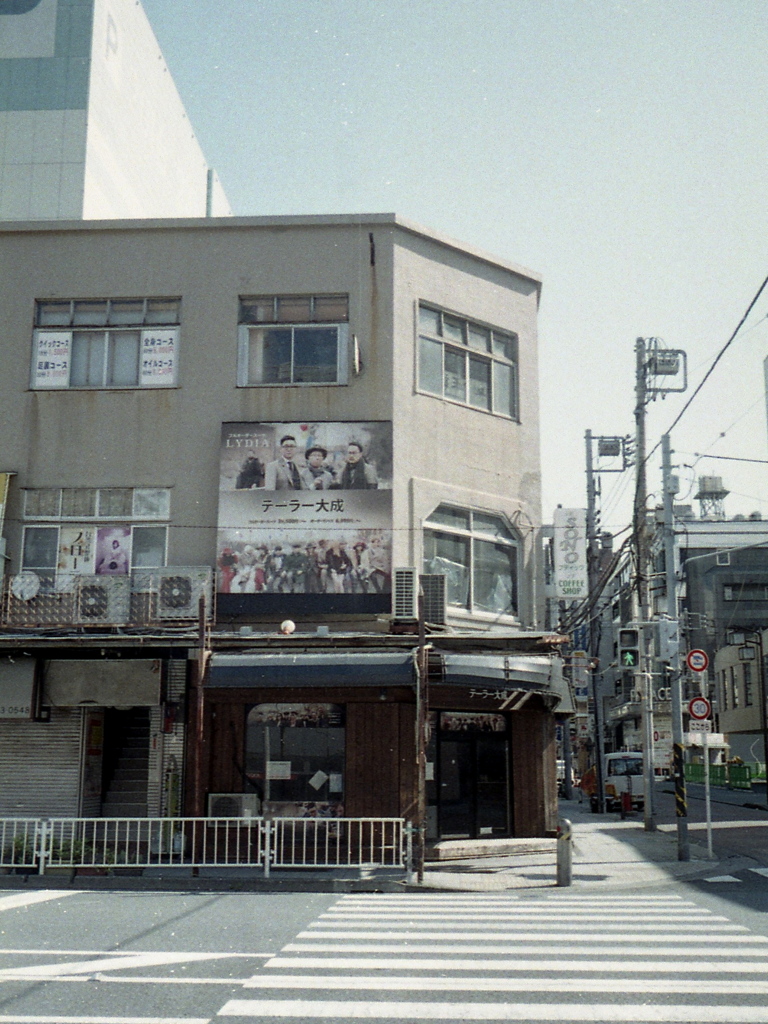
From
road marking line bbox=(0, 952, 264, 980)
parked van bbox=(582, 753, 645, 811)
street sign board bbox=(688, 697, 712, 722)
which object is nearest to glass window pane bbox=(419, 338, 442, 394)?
street sign board bbox=(688, 697, 712, 722)

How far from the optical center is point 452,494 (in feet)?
77.0

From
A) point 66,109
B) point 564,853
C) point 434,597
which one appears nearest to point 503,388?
point 434,597

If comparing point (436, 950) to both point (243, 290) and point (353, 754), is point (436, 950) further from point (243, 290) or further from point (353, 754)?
point (243, 290)

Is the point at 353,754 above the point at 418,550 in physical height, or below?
below

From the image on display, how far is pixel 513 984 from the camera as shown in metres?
9.24

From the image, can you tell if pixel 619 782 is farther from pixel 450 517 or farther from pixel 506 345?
pixel 506 345

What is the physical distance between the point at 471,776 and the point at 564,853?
17.9ft

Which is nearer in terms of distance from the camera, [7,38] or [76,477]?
[76,477]

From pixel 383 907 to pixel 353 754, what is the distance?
263 inches

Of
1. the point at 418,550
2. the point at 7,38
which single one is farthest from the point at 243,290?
the point at 7,38

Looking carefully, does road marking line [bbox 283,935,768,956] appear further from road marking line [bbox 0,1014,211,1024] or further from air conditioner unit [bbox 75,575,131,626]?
air conditioner unit [bbox 75,575,131,626]

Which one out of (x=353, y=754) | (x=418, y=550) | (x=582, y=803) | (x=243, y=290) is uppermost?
(x=243, y=290)

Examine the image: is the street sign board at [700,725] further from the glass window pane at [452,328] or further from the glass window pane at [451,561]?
the glass window pane at [452,328]

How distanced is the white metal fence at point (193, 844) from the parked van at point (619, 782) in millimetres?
17818
